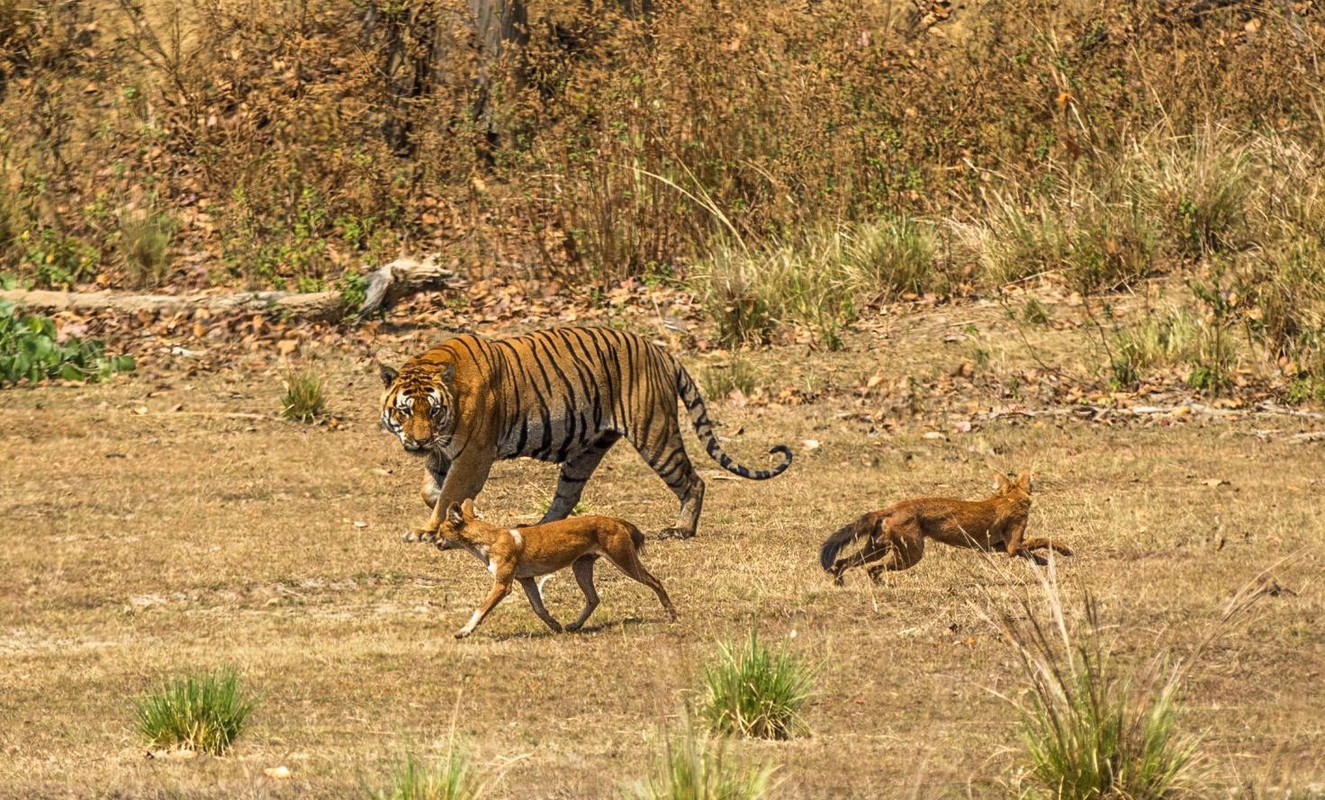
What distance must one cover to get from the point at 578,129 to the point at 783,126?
2539mm

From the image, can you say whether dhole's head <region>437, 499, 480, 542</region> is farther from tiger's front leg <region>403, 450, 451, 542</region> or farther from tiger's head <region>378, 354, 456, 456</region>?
tiger's front leg <region>403, 450, 451, 542</region>

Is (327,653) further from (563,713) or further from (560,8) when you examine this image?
(560,8)

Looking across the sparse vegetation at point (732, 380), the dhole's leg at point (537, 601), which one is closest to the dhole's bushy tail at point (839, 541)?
the dhole's leg at point (537, 601)

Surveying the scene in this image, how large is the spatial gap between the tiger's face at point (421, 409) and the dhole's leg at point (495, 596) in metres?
1.86

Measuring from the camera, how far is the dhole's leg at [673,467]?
1196cm

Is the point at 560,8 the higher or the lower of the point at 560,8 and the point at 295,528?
the higher

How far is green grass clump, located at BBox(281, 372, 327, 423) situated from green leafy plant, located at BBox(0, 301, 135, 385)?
2.65 metres

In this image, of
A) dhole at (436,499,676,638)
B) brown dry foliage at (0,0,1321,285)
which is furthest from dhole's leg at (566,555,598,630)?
brown dry foliage at (0,0,1321,285)

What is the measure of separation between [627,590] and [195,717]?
3478 mm

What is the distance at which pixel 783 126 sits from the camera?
20.9 m

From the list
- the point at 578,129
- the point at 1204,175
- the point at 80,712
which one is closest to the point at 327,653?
the point at 80,712

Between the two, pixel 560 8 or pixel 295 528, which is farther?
pixel 560 8

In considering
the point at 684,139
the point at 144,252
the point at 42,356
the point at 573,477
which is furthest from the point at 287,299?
the point at 573,477

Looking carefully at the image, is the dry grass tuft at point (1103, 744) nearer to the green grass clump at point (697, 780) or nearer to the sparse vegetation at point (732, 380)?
the green grass clump at point (697, 780)
